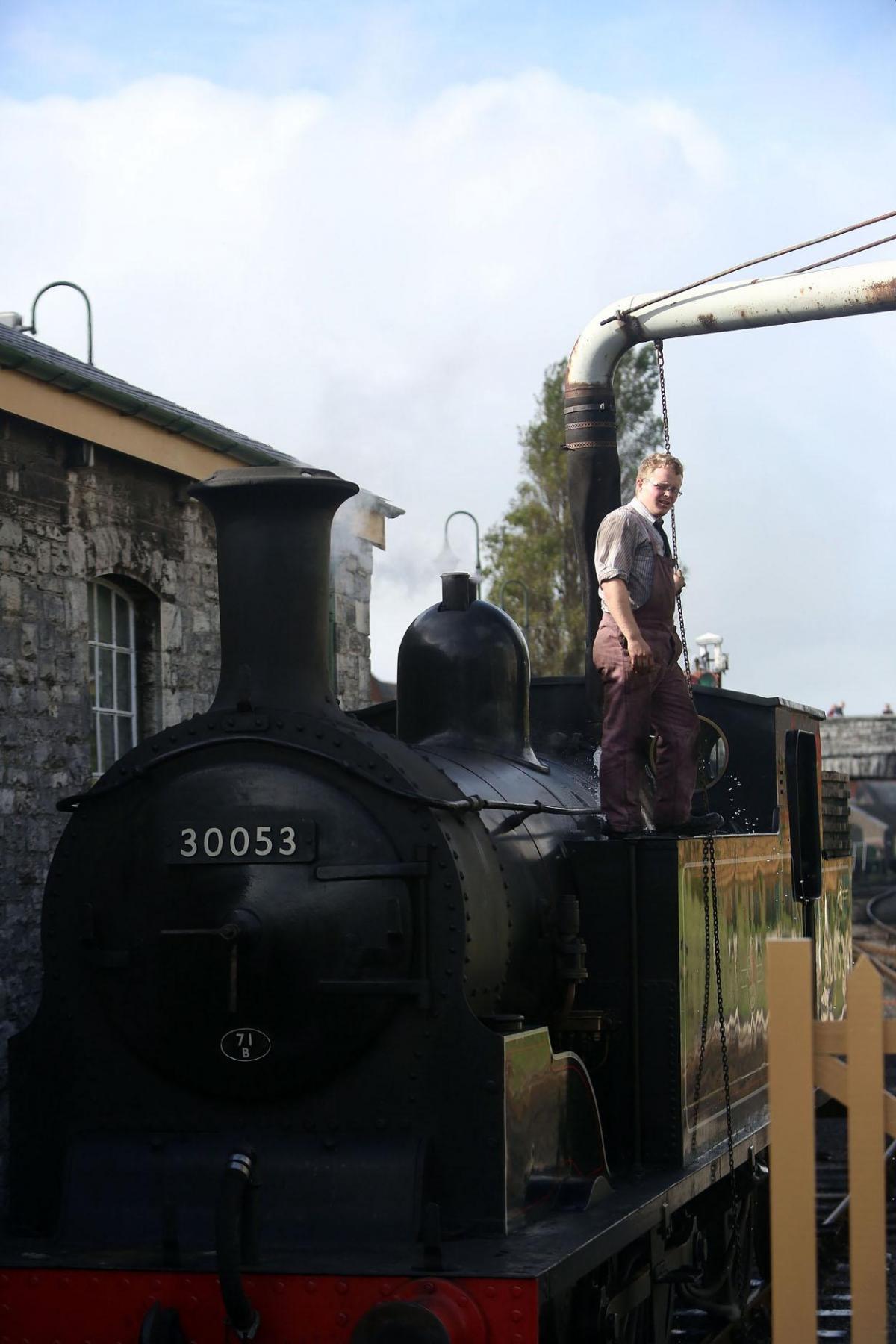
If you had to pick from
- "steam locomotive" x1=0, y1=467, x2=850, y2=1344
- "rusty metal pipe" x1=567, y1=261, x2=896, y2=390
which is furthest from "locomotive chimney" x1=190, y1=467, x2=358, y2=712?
"rusty metal pipe" x1=567, y1=261, x2=896, y2=390

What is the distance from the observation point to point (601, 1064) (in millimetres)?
5129

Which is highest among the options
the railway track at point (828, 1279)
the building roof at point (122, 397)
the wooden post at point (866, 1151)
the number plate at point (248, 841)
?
the building roof at point (122, 397)

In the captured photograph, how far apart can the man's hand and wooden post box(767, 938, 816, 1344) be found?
7.53 ft

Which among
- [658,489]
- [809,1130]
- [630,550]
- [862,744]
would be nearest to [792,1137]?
[809,1130]

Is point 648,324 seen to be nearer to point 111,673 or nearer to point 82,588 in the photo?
point 82,588

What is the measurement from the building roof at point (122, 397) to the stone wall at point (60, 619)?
24cm

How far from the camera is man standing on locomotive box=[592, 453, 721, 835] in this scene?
5.39 meters

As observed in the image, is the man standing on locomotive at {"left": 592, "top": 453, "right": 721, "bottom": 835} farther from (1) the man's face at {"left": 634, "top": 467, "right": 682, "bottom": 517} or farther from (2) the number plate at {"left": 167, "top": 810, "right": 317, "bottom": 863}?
(2) the number plate at {"left": 167, "top": 810, "right": 317, "bottom": 863}

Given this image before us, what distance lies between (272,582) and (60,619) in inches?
141

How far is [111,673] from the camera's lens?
8672 mm

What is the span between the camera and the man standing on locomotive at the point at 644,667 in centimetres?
539

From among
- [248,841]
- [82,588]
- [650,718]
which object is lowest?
[248,841]

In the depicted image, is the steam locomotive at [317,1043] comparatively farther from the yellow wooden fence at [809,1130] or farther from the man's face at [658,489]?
the man's face at [658,489]

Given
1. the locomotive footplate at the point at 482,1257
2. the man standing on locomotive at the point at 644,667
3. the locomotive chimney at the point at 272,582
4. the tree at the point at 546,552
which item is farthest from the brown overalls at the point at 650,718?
the tree at the point at 546,552
